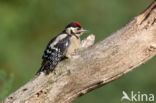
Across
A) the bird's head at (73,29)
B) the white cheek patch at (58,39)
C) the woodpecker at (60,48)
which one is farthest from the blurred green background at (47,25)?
the white cheek patch at (58,39)

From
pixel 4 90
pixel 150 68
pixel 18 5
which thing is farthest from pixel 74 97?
pixel 18 5

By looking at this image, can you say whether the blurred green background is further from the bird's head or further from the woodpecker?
the woodpecker

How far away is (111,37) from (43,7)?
29.1 feet

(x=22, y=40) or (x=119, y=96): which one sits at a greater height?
(x=22, y=40)

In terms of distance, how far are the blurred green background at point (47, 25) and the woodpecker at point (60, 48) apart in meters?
5.79

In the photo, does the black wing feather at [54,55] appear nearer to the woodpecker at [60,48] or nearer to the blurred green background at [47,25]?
the woodpecker at [60,48]

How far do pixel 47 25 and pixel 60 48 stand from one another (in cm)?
816

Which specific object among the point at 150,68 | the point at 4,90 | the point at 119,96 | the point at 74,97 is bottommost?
the point at 74,97

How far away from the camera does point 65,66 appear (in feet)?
25.1

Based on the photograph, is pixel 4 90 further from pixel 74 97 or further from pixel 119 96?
pixel 119 96

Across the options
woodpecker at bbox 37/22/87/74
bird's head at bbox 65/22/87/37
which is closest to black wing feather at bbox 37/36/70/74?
woodpecker at bbox 37/22/87/74

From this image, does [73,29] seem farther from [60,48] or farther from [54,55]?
[54,55]

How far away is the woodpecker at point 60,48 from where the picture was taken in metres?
7.72

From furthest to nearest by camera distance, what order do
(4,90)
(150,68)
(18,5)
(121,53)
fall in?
(18,5)
(150,68)
(4,90)
(121,53)
